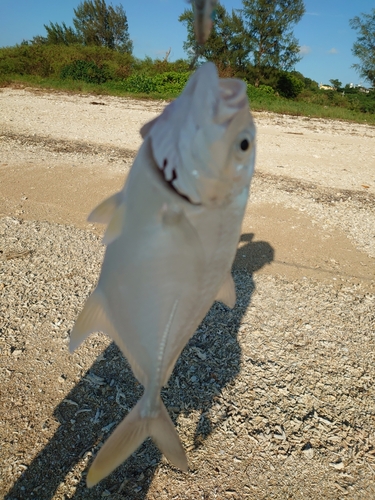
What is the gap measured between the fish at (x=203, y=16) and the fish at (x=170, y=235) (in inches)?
9.5

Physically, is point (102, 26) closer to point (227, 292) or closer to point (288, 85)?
point (288, 85)

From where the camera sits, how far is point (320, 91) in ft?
104

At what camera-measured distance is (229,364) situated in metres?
3.60

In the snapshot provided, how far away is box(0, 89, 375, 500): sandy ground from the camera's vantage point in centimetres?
269

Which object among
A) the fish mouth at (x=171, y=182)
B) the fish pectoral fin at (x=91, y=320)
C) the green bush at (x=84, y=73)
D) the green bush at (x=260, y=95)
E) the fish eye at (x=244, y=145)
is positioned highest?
the green bush at (x=84, y=73)

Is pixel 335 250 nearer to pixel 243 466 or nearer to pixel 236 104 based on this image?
pixel 243 466

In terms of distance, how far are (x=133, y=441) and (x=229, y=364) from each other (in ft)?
7.17

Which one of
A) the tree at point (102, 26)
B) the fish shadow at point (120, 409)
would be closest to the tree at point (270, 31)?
the tree at point (102, 26)

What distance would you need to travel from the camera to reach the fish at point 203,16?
125 cm

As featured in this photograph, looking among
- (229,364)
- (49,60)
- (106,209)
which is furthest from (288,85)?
(106,209)

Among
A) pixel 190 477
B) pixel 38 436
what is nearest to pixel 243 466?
pixel 190 477

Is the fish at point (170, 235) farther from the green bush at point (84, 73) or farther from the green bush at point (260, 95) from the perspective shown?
the green bush at point (84, 73)

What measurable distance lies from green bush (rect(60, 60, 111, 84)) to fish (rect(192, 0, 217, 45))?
1004 inches

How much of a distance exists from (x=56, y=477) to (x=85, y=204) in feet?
14.5
